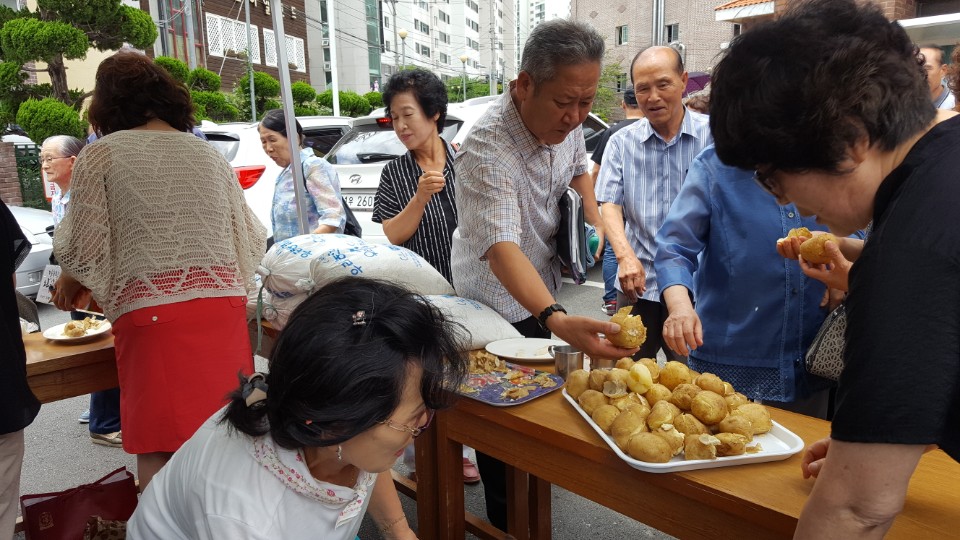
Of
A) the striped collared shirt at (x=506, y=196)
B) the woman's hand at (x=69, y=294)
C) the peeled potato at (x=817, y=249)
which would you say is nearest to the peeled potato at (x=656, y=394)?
the peeled potato at (x=817, y=249)

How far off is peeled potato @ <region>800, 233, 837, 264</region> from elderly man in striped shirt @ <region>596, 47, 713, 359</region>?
48.3 inches

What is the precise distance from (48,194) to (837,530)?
Result: 503cm

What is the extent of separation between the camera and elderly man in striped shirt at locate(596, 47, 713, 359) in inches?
112

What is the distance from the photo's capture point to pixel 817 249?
60.1 inches

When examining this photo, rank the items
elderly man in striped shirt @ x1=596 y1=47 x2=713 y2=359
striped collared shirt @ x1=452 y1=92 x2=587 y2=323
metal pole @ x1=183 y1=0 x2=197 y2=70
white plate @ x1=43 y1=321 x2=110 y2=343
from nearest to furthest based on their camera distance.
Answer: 1. striped collared shirt @ x1=452 y1=92 x2=587 y2=323
2. white plate @ x1=43 y1=321 x2=110 y2=343
3. elderly man in striped shirt @ x1=596 y1=47 x2=713 y2=359
4. metal pole @ x1=183 y1=0 x2=197 y2=70

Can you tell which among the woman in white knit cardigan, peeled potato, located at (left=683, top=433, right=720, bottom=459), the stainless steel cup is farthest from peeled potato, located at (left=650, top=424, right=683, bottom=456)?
the woman in white knit cardigan

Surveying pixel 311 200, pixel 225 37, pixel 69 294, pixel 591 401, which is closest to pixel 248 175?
pixel 311 200

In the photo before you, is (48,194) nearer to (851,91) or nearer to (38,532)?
(38,532)

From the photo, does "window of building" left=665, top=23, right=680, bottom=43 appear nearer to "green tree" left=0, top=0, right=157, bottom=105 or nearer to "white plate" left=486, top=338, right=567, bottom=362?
"green tree" left=0, top=0, right=157, bottom=105

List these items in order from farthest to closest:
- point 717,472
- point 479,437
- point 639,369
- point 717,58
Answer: point 479,437
point 639,369
point 717,472
point 717,58

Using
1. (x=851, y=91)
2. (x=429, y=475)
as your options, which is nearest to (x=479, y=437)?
(x=429, y=475)

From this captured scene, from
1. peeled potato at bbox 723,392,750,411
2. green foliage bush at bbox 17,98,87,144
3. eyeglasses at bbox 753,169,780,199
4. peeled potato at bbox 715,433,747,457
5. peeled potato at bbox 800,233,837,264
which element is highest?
green foliage bush at bbox 17,98,87,144

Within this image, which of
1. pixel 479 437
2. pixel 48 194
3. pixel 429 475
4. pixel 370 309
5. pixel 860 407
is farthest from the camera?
pixel 48 194

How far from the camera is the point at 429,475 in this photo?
6.64 feet
